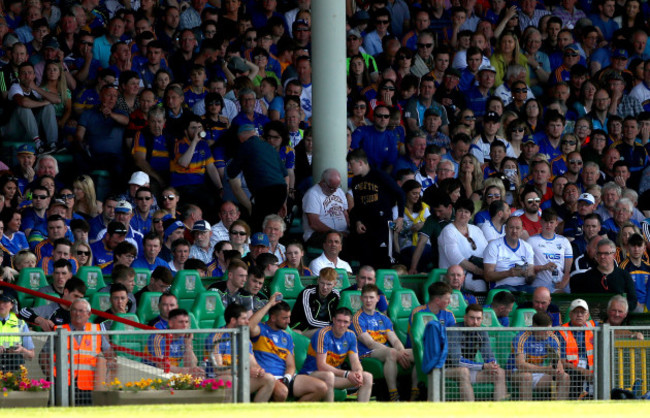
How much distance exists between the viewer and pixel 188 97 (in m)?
16.8

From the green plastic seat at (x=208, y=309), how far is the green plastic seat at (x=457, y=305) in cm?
212

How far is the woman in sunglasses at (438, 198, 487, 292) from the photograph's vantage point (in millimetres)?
14469

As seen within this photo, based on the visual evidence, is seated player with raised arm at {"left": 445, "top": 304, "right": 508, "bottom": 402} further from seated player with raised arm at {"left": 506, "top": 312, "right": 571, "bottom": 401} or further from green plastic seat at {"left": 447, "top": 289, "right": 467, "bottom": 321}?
green plastic seat at {"left": 447, "top": 289, "right": 467, "bottom": 321}

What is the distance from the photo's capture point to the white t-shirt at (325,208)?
15.2 metres

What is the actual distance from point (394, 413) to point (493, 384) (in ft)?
3.80

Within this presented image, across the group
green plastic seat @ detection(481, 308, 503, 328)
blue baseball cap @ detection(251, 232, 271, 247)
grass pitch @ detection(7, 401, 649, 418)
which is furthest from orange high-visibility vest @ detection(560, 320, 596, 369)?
blue baseball cap @ detection(251, 232, 271, 247)

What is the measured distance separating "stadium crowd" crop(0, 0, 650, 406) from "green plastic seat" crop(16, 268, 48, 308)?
0.19 meters

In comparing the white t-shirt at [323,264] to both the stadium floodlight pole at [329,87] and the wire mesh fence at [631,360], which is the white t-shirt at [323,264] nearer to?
the stadium floodlight pole at [329,87]

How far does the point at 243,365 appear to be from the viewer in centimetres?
1066

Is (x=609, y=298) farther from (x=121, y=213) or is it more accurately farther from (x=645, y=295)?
(x=121, y=213)

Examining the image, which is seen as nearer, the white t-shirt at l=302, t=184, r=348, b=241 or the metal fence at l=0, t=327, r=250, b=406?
the metal fence at l=0, t=327, r=250, b=406

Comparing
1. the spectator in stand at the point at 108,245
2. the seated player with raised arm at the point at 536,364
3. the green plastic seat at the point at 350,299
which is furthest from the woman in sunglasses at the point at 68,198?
the seated player with raised arm at the point at 536,364

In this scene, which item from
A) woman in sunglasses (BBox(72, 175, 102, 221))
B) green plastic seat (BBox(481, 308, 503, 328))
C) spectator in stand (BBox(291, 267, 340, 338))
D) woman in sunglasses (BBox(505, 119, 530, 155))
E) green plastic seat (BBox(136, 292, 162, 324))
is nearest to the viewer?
green plastic seat (BBox(136, 292, 162, 324))

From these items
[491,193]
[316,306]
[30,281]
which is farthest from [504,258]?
[30,281]
